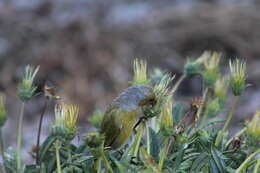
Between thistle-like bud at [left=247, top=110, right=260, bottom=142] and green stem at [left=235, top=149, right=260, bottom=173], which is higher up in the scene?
thistle-like bud at [left=247, top=110, right=260, bottom=142]

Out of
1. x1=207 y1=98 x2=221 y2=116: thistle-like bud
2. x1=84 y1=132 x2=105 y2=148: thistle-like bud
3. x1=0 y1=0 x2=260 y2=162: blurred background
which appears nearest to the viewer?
x1=84 y1=132 x2=105 y2=148: thistle-like bud

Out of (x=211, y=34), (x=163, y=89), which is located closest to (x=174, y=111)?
(x=163, y=89)

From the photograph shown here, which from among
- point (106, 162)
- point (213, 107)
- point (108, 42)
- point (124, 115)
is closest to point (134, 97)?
point (124, 115)

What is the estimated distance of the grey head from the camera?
1031mm

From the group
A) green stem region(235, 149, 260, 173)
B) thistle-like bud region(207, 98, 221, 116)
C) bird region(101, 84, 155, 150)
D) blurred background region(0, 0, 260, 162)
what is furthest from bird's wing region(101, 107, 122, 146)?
blurred background region(0, 0, 260, 162)

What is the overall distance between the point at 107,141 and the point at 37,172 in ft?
0.58

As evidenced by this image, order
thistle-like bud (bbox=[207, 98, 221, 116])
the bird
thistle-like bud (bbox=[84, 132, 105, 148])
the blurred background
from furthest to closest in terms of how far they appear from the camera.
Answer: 1. the blurred background
2. thistle-like bud (bbox=[207, 98, 221, 116])
3. the bird
4. thistle-like bud (bbox=[84, 132, 105, 148])

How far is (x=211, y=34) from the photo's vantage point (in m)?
4.49

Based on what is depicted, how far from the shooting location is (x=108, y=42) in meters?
4.54

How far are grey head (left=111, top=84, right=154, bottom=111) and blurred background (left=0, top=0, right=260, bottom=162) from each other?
262cm

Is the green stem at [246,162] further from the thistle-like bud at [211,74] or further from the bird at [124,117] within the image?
the thistle-like bud at [211,74]

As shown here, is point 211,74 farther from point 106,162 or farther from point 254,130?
point 106,162

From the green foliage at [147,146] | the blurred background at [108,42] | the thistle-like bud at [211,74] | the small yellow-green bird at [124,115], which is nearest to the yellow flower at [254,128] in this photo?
the green foliage at [147,146]

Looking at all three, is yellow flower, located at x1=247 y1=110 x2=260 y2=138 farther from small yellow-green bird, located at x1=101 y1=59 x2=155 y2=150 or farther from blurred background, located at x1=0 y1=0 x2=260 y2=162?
blurred background, located at x1=0 y1=0 x2=260 y2=162
